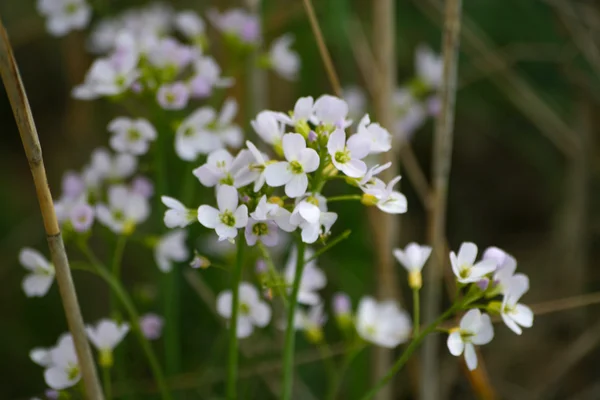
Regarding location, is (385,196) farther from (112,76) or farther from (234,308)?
(112,76)

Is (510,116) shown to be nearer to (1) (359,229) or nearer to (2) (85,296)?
(1) (359,229)

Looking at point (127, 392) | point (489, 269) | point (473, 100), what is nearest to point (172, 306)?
point (127, 392)

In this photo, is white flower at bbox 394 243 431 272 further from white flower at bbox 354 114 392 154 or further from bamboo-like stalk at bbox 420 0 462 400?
bamboo-like stalk at bbox 420 0 462 400

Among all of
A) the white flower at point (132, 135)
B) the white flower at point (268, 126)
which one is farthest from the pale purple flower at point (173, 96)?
the white flower at point (268, 126)

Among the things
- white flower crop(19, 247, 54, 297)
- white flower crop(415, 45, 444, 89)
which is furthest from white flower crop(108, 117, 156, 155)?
white flower crop(415, 45, 444, 89)

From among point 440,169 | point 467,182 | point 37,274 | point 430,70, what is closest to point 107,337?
point 37,274

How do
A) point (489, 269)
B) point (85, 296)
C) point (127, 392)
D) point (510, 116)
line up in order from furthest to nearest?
point (510, 116), point (85, 296), point (127, 392), point (489, 269)

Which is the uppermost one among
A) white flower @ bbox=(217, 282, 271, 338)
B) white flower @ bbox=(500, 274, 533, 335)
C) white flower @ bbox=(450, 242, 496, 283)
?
white flower @ bbox=(217, 282, 271, 338)
